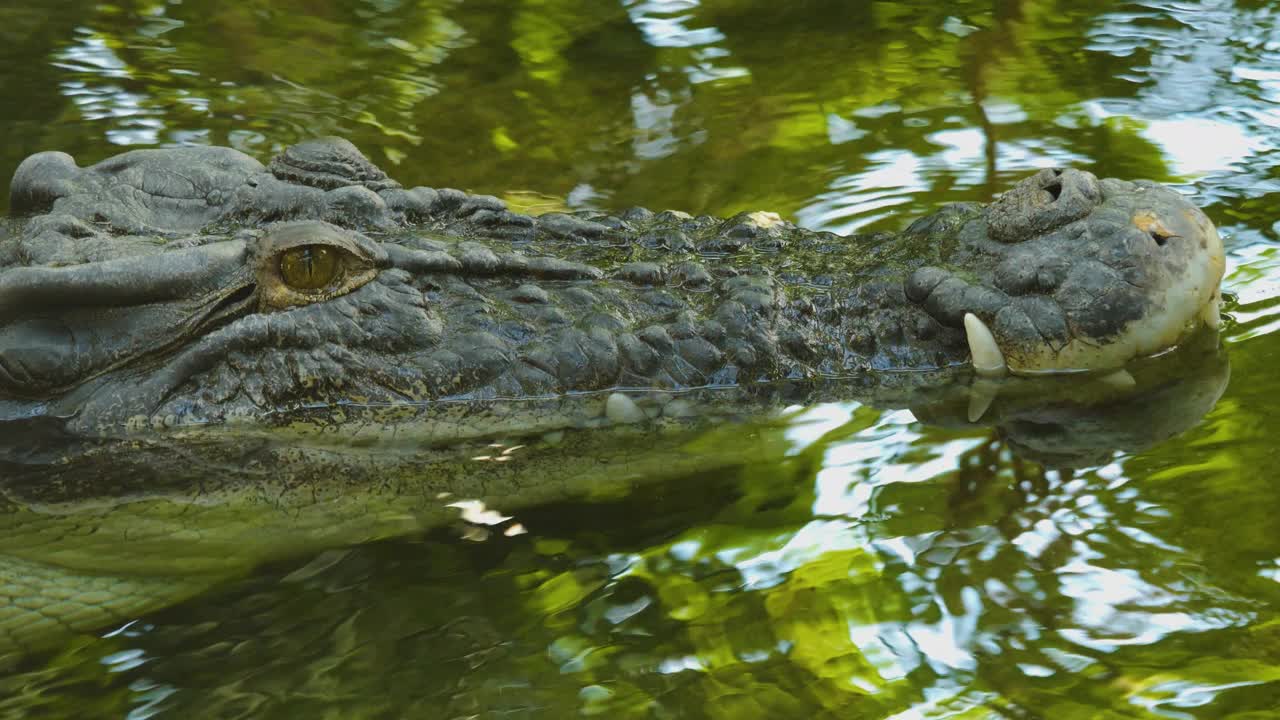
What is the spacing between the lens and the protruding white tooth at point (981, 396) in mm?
3146

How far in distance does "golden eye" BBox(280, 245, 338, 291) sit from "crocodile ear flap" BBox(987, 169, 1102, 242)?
Answer: 1693 millimetres

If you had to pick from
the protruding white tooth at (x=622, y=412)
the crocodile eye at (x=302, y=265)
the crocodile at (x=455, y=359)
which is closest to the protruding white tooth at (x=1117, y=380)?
the crocodile at (x=455, y=359)

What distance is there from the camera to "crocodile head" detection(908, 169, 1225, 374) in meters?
3.05

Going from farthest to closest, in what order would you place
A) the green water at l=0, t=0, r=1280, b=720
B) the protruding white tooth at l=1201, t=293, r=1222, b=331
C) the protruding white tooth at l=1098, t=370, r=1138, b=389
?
the protruding white tooth at l=1201, t=293, r=1222, b=331
the protruding white tooth at l=1098, t=370, r=1138, b=389
the green water at l=0, t=0, r=1280, b=720

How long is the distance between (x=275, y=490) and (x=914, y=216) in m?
2.51

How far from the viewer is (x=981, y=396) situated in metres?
3.17

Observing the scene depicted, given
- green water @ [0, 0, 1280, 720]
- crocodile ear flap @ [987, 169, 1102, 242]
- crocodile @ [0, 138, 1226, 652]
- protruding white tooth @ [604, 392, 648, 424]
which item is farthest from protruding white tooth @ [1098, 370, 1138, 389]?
protruding white tooth @ [604, 392, 648, 424]

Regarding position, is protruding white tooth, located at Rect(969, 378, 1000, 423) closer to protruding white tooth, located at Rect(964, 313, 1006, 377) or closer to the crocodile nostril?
protruding white tooth, located at Rect(964, 313, 1006, 377)

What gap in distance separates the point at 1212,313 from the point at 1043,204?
0.58 meters

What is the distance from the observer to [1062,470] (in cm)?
289

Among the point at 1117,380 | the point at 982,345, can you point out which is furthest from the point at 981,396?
the point at 1117,380

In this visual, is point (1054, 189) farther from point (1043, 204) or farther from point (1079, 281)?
point (1079, 281)

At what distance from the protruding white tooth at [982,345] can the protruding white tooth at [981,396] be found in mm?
45

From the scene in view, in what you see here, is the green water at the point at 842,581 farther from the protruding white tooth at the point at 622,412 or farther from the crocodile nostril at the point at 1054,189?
the crocodile nostril at the point at 1054,189
